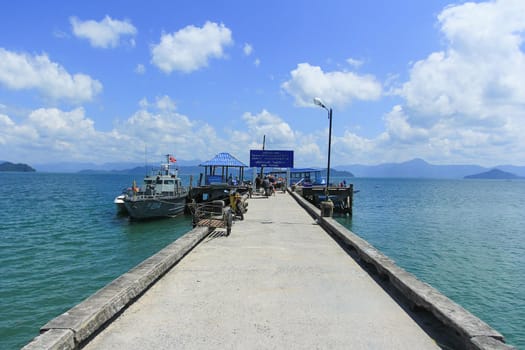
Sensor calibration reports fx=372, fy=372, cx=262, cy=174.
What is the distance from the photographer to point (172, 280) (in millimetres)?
7156

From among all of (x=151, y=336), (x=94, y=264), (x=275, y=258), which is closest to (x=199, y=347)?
(x=151, y=336)

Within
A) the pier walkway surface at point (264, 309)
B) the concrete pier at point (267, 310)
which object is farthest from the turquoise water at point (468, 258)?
the pier walkway surface at point (264, 309)

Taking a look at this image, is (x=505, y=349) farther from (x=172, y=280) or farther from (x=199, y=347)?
(x=172, y=280)

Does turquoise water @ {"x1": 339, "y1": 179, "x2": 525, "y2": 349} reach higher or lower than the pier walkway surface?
lower

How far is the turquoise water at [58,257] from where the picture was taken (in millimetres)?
10102

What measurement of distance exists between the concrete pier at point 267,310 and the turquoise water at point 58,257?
14.8ft

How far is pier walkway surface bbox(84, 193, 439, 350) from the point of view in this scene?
4668 mm

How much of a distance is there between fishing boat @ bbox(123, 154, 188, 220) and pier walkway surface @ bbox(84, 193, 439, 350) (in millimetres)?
19754

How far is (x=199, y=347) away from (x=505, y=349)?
11.3 feet

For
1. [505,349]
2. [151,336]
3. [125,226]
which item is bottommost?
[125,226]

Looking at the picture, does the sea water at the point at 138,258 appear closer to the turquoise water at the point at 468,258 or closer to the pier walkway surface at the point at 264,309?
the turquoise water at the point at 468,258

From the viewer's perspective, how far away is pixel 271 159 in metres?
38.2

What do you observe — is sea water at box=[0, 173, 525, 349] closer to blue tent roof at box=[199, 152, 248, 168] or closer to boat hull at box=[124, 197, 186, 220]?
boat hull at box=[124, 197, 186, 220]

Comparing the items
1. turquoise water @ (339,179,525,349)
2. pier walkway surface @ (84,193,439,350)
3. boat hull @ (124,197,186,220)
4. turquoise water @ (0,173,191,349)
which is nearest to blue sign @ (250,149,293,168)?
turquoise water @ (339,179,525,349)
